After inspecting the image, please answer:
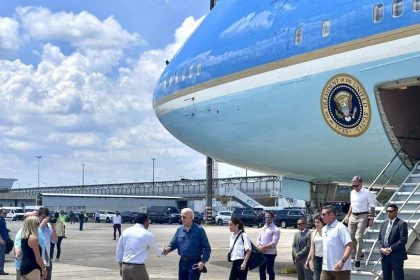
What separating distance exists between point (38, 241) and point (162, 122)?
31.5 ft

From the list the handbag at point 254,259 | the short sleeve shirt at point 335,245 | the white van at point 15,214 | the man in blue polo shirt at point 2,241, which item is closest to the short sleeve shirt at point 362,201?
the handbag at point 254,259

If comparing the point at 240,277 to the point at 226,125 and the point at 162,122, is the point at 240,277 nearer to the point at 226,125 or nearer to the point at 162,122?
the point at 226,125

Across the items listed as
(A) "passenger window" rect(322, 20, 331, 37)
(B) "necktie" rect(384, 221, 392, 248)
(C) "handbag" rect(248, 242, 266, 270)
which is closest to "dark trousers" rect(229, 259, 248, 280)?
(C) "handbag" rect(248, 242, 266, 270)

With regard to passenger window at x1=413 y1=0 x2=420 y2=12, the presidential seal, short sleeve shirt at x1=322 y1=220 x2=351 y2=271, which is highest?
passenger window at x1=413 y1=0 x2=420 y2=12

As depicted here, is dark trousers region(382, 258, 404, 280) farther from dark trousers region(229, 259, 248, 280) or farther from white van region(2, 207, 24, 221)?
white van region(2, 207, 24, 221)

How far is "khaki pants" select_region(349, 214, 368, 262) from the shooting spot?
10.9 m

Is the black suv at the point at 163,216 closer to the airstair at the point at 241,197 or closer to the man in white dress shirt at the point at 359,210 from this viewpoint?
the airstair at the point at 241,197

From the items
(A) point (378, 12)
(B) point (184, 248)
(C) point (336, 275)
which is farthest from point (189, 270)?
(A) point (378, 12)

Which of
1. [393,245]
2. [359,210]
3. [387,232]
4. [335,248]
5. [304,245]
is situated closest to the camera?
[335,248]

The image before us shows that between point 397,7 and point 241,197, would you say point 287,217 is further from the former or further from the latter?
point 397,7

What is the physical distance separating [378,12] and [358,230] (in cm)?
354

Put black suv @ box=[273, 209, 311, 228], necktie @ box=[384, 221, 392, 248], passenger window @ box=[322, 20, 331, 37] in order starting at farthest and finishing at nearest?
black suv @ box=[273, 209, 311, 228], passenger window @ box=[322, 20, 331, 37], necktie @ box=[384, 221, 392, 248]

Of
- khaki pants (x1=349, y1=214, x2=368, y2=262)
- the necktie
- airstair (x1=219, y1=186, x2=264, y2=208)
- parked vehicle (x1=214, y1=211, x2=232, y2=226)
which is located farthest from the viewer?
airstair (x1=219, y1=186, x2=264, y2=208)

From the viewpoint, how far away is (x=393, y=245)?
9.91 meters
